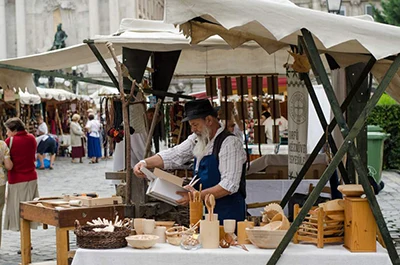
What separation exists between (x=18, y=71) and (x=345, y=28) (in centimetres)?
503

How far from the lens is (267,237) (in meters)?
4.55

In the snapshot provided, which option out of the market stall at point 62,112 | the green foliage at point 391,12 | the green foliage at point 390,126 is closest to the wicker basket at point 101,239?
the green foliage at point 390,126

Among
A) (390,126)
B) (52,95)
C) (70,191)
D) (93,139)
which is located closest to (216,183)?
(70,191)

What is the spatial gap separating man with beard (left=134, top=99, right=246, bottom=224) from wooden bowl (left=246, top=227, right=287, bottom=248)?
714 millimetres

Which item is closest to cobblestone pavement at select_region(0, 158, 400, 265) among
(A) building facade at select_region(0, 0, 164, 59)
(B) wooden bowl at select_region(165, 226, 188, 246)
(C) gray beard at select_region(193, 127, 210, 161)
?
(C) gray beard at select_region(193, 127, 210, 161)

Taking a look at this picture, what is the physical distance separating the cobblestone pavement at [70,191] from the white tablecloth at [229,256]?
396cm

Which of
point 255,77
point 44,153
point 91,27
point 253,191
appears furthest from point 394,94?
point 91,27

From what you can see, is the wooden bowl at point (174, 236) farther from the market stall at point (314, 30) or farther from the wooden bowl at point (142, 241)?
the market stall at point (314, 30)

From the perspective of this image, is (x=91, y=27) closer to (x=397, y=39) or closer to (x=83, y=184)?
(x=83, y=184)

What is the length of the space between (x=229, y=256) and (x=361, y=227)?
0.84m

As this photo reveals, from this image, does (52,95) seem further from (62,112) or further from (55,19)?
(55,19)

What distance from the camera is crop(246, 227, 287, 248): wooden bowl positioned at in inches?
179

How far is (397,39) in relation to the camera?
4.43 m

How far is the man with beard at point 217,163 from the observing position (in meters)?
5.29
